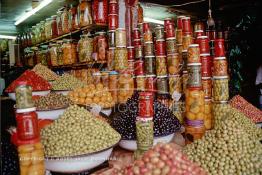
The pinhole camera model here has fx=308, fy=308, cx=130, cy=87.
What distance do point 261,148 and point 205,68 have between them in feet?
2.20

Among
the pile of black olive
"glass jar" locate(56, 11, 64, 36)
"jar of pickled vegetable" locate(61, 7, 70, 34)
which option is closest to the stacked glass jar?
the pile of black olive

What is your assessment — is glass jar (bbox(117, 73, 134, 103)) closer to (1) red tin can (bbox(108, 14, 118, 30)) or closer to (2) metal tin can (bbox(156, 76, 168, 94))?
(2) metal tin can (bbox(156, 76, 168, 94))

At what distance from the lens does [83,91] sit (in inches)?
95.5

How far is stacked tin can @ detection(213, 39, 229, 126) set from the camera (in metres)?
1.87

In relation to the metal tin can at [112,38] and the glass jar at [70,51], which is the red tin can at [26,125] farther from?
the glass jar at [70,51]

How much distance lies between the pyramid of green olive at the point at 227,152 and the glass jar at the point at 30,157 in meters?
0.69

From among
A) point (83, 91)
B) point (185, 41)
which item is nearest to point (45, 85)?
point (83, 91)

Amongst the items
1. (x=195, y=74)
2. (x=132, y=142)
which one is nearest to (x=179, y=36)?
(x=195, y=74)

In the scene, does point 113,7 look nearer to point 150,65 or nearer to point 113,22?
point 113,22

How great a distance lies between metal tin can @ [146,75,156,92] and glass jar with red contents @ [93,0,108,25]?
4.68ft

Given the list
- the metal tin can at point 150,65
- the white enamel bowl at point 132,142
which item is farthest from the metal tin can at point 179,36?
the white enamel bowl at point 132,142

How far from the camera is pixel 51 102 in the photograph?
197 cm

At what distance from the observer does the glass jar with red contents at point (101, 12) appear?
348cm

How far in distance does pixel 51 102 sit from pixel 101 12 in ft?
5.86
